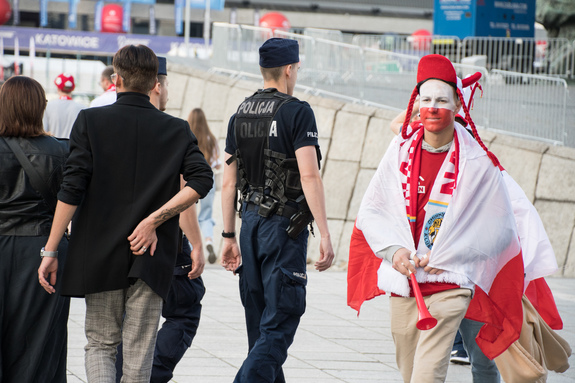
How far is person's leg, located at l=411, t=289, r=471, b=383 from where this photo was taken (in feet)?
12.3

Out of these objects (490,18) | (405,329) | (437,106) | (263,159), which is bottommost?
(405,329)

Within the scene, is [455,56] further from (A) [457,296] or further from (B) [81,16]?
(B) [81,16]

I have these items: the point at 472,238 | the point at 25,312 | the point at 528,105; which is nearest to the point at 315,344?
the point at 472,238

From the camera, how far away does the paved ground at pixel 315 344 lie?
5.42 meters

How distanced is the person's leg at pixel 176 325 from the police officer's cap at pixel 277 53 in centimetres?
126

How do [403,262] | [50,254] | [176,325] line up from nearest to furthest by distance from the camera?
[50,254] → [403,262] → [176,325]

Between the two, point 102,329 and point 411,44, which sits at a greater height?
point 411,44

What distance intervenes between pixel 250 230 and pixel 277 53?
3.16ft

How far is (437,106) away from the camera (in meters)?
3.97

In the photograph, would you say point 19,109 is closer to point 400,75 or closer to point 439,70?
point 439,70

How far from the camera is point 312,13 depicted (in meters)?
50.6

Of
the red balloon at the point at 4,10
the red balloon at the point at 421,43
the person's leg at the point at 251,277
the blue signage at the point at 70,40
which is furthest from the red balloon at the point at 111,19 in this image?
the person's leg at the point at 251,277

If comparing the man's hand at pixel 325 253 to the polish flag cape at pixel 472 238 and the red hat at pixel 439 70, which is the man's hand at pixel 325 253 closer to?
the polish flag cape at pixel 472 238

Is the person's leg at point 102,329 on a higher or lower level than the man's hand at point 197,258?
lower
